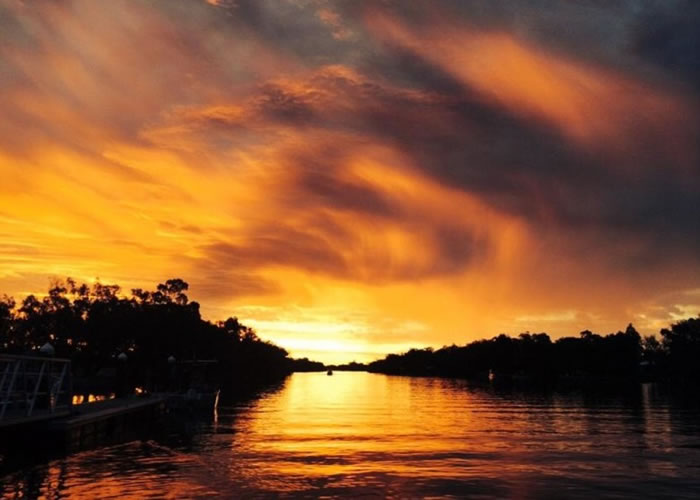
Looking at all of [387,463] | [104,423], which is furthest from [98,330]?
[387,463]

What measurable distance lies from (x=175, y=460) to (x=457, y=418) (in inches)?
1676

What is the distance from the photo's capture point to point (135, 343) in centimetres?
12644

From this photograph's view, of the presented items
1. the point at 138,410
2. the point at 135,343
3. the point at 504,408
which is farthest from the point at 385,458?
the point at 135,343

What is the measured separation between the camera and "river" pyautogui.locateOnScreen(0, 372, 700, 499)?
2925 centimetres

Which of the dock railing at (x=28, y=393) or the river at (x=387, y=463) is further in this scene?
the dock railing at (x=28, y=393)

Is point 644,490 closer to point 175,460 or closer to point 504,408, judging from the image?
point 175,460

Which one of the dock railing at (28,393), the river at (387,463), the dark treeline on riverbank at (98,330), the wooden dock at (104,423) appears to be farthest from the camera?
the dark treeline on riverbank at (98,330)

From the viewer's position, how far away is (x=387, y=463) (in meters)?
37.9

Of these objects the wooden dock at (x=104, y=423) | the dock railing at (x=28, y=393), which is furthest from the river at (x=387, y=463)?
the dock railing at (x=28, y=393)

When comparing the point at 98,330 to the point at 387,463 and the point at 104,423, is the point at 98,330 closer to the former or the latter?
the point at 104,423

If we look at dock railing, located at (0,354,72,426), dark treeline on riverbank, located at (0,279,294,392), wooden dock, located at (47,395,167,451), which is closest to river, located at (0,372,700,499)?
wooden dock, located at (47,395,167,451)

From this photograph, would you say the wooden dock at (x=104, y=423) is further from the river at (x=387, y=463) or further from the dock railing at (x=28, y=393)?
the river at (x=387, y=463)

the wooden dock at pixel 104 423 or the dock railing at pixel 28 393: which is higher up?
the dock railing at pixel 28 393

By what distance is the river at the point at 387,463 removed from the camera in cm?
2925
